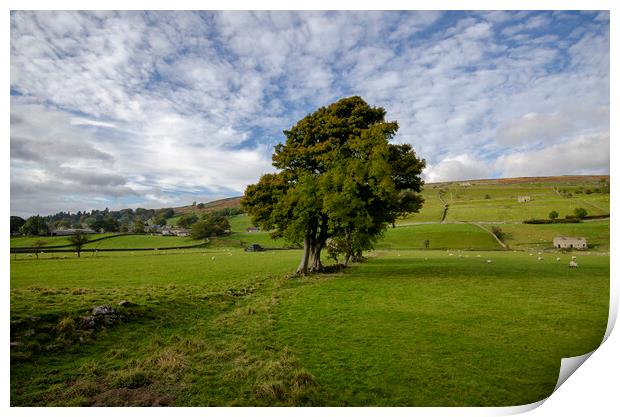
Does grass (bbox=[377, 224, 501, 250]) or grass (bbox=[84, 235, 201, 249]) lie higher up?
grass (bbox=[377, 224, 501, 250])

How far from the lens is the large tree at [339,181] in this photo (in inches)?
668

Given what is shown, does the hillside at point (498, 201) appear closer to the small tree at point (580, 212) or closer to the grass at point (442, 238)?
the small tree at point (580, 212)

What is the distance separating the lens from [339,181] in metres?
17.3

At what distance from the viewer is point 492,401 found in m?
5.90

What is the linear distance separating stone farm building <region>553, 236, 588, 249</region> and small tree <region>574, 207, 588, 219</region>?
3.12 meters

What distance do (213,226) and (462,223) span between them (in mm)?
59349

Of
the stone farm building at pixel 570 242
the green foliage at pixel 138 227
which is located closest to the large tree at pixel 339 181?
the stone farm building at pixel 570 242

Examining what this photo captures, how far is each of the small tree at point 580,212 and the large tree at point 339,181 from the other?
3356 centimetres

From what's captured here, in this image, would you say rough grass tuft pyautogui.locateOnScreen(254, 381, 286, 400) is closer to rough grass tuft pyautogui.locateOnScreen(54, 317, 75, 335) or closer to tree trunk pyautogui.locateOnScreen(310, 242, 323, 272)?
rough grass tuft pyautogui.locateOnScreen(54, 317, 75, 335)

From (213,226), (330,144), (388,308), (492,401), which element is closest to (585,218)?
(330,144)

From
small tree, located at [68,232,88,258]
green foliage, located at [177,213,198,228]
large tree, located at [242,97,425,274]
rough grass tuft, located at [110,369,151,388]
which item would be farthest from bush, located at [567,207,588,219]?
green foliage, located at [177,213,198,228]

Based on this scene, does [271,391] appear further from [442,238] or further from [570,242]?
[442,238]

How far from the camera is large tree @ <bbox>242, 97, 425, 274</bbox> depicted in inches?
668

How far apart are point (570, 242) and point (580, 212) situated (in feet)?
13.6
